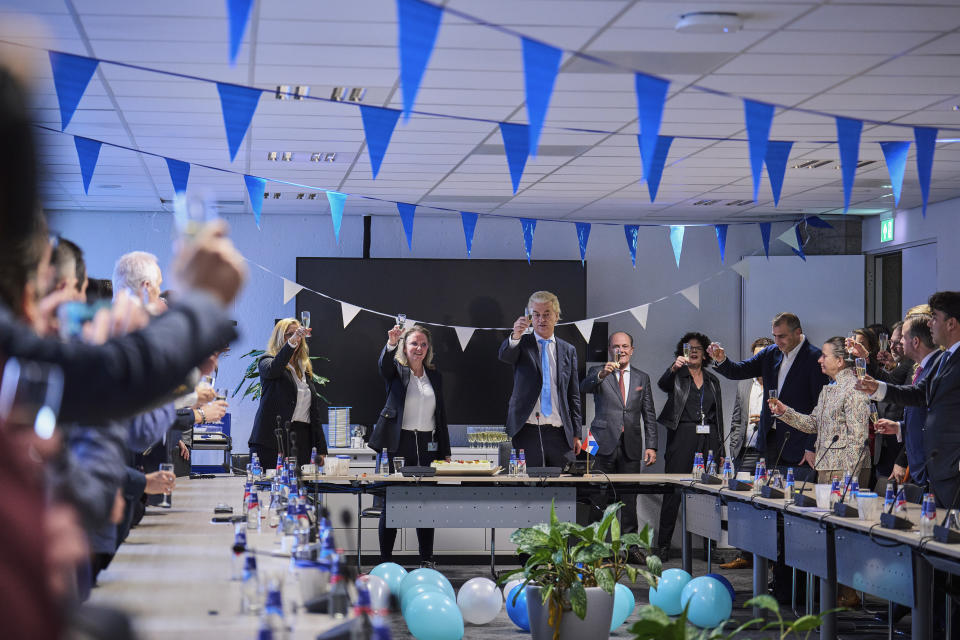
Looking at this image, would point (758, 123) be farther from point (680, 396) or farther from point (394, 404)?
point (680, 396)

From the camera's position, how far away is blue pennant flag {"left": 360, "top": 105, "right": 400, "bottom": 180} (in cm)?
495

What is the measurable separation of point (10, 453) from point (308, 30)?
3854mm

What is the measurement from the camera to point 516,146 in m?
5.42

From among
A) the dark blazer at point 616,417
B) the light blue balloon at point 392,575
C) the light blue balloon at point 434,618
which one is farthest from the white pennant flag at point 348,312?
the light blue balloon at point 434,618

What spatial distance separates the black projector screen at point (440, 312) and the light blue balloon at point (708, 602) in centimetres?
401

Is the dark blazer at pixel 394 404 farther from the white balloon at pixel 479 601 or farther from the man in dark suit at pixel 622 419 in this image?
the white balloon at pixel 479 601

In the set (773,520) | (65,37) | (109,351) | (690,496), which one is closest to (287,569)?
(109,351)

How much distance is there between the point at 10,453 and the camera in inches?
20.8

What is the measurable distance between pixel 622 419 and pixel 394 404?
2073 millimetres

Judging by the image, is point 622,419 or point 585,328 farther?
point 585,328

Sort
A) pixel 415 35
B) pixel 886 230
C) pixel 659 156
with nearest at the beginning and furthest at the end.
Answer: pixel 415 35 < pixel 659 156 < pixel 886 230

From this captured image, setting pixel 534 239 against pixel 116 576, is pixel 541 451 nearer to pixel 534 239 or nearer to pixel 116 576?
pixel 534 239

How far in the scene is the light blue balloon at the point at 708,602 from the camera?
5152mm

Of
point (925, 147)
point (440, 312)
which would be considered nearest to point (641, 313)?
point (440, 312)
